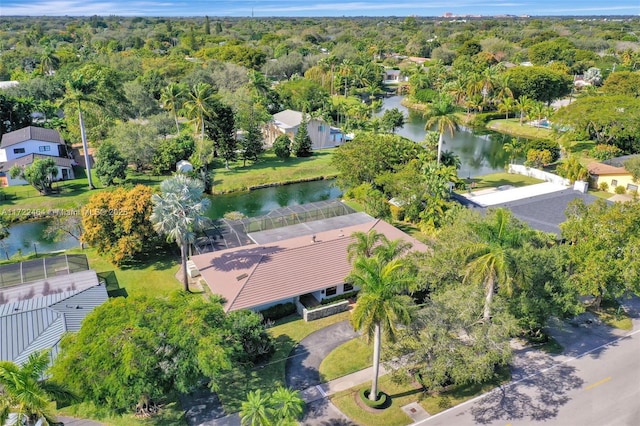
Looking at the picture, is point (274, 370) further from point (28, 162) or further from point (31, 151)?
point (31, 151)

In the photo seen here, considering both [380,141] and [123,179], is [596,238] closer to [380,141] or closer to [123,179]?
[380,141]

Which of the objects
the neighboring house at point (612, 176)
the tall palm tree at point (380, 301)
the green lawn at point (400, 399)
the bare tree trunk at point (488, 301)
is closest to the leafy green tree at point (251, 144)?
the neighboring house at point (612, 176)

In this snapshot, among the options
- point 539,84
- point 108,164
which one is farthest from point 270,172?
point 539,84

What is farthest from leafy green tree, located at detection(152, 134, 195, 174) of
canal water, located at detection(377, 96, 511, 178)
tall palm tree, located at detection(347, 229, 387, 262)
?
canal water, located at detection(377, 96, 511, 178)

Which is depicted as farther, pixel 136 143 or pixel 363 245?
pixel 136 143

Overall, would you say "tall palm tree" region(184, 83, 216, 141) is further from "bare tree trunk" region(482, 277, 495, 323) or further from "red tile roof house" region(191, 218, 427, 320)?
"bare tree trunk" region(482, 277, 495, 323)

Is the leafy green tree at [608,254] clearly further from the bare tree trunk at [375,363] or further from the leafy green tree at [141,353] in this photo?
the leafy green tree at [141,353]

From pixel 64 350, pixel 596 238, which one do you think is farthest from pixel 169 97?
pixel 596 238
